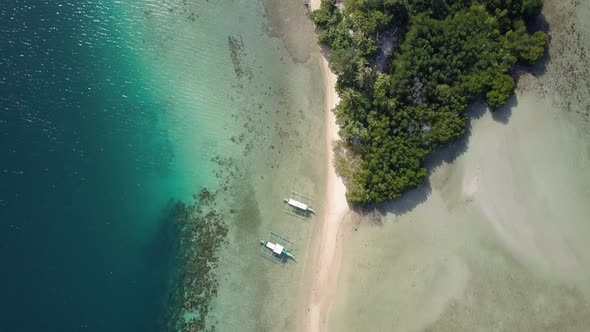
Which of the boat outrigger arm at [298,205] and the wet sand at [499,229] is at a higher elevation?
the wet sand at [499,229]

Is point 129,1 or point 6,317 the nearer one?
point 6,317

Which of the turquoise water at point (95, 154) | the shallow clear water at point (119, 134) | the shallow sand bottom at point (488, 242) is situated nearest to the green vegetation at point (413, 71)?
the shallow sand bottom at point (488, 242)

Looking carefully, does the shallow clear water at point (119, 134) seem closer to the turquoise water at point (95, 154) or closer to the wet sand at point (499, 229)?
the turquoise water at point (95, 154)

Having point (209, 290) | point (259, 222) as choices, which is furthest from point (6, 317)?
point (259, 222)

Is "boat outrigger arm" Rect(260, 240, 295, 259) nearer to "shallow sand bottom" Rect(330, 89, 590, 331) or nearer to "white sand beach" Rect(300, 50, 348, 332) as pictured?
"white sand beach" Rect(300, 50, 348, 332)

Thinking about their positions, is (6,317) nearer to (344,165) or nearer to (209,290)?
(209,290)

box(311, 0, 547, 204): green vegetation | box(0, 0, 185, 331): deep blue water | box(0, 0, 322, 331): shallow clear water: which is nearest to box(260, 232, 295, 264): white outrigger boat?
box(0, 0, 322, 331): shallow clear water
